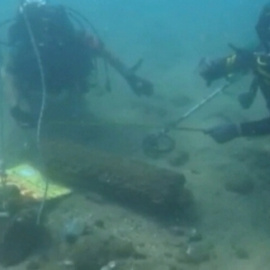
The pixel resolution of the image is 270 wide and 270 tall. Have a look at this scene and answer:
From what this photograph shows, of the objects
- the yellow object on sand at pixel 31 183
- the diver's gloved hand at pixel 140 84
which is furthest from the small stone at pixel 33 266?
the diver's gloved hand at pixel 140 84

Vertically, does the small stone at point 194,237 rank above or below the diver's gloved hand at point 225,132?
below

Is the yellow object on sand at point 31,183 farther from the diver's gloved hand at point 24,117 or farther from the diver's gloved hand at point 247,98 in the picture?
the diver's gloved hand at point 247,98

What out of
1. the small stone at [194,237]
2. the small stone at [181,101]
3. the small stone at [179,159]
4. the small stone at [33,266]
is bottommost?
the small stone at [181,101]

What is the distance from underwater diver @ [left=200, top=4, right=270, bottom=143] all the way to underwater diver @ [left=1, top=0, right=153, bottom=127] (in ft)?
6.92

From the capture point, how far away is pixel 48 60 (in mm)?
8648

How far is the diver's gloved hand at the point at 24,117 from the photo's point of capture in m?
8.30

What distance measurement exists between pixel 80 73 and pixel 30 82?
0.92m

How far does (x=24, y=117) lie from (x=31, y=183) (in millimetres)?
1778

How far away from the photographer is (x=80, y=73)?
9.16 metres

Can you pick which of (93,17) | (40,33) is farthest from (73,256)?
(93,17)

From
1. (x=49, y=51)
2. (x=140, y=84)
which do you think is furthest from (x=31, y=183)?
(x=140, y=84)

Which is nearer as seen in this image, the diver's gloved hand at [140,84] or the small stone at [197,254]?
the small stone at [197,254]

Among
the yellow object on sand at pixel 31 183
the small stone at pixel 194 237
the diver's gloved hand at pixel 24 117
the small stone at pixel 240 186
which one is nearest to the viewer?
the small stone at pixel 194 237

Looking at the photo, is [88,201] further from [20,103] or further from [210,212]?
[20,103]
